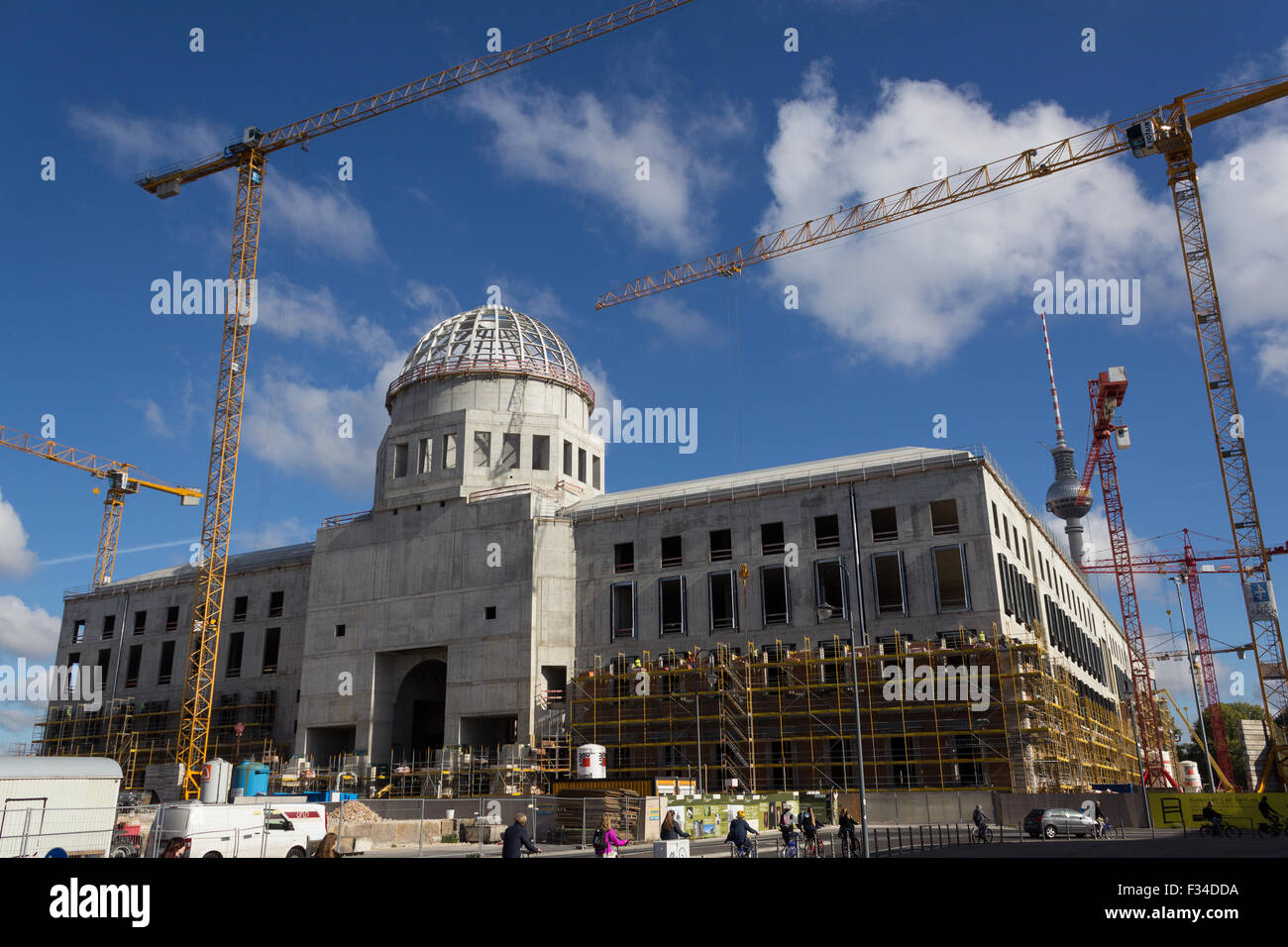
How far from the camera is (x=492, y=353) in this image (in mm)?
69500

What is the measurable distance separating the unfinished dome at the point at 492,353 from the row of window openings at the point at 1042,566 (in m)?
31.5

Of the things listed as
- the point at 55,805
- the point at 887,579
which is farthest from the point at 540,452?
the point at 55,805

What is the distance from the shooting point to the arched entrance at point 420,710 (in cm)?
6373

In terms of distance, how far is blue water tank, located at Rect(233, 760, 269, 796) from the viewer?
184 ft

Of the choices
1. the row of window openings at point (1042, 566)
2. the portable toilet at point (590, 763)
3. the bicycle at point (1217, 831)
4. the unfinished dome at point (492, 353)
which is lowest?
the bicycle at point (1217, 831)

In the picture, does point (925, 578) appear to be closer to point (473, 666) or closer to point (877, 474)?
point (877, 474)

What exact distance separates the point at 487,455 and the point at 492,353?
314 inches

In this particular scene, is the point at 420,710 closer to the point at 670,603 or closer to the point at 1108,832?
the point at 670,603

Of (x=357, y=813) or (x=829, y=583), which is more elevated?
(x=829, y=583)

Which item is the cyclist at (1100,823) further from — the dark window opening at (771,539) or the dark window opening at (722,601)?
the dark window opening at (771,539)

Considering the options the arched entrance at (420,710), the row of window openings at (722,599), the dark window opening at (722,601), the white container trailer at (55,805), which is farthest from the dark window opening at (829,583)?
the white container trailer at (55,805)

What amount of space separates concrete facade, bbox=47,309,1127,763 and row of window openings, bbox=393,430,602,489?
Answer: 0.50 feet

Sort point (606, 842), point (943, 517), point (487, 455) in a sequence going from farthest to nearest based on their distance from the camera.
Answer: point (487, 455) < point (943, 517) < point (606, 842)
